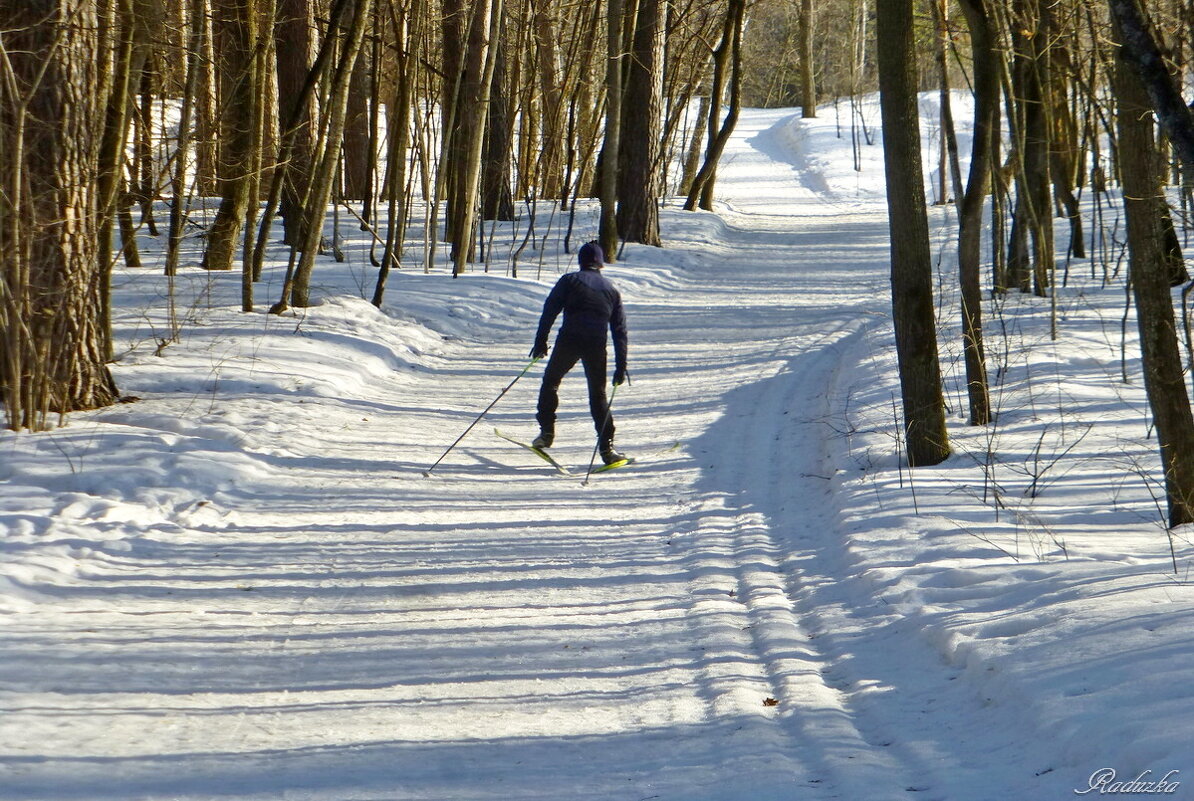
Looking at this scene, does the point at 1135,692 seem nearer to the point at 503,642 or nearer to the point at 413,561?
the point at 503,642

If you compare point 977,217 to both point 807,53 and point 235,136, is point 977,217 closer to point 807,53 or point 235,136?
point 235,136

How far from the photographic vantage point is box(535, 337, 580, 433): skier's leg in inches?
364

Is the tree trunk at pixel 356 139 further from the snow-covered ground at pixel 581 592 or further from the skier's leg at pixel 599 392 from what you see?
the skier's leg at pixel 599 392

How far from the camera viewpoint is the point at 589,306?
921cm

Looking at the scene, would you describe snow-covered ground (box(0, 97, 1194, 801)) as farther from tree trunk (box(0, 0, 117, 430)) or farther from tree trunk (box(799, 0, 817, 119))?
tree trunk (box(799, 0, 817, 119))

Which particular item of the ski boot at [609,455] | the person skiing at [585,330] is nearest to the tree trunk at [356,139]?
the person skiing at [585,330]

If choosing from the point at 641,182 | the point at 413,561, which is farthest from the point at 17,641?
the point at 641,182

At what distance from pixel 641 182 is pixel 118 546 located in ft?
56.2

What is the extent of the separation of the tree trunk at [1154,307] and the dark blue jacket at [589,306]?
4087 millimetres

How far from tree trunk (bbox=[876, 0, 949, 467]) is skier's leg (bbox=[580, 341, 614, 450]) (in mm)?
2449

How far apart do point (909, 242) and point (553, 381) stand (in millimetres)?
3194

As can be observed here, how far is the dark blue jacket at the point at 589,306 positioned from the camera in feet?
30.1

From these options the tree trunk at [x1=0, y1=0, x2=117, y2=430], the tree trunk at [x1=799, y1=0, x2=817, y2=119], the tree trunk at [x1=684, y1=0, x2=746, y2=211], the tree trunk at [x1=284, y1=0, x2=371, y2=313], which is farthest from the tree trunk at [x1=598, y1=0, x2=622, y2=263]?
the tree trunk at [x1=799, y1=0, x2=817, y2=119]

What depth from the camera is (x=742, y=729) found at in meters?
4.45
